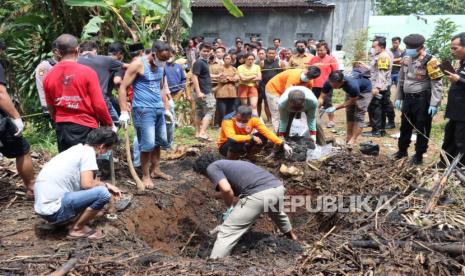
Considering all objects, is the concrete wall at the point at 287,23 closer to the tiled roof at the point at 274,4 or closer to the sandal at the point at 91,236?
the tiled roof at the point at 274,4

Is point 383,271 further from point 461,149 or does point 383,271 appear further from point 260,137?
point 260,137

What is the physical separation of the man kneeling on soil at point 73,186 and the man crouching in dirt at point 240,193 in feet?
3.69

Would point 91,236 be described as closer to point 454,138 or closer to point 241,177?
point 241,177

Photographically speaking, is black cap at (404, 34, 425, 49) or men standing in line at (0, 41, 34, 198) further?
black cap at (404, 34, 425, 49)

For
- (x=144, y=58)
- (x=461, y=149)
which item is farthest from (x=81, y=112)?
(x=461, y=149)

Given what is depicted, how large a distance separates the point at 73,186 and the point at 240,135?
2786 millimetres

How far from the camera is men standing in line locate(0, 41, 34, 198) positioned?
4.62 meters

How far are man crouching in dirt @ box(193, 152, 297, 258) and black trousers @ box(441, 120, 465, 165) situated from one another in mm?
2726

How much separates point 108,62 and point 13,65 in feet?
12.8

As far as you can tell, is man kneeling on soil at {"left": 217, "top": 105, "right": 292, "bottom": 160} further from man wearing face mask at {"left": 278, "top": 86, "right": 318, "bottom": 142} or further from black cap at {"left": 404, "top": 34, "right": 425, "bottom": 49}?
black cap at {"left": 404, "top": 34, "right": 425, "bottom": 49}

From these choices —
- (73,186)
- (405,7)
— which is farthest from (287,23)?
(405,7)

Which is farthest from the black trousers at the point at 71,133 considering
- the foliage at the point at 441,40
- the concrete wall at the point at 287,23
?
the concrete wall at the point at 287,23

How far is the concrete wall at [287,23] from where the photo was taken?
2067 centimetres

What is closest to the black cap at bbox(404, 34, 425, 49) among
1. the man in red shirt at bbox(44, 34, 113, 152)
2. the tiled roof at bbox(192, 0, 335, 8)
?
the man in red shirt at bbox(44, 34, 113, 152)
